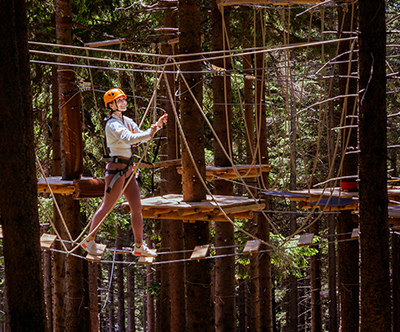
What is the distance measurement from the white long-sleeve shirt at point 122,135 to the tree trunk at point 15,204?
1.48 m

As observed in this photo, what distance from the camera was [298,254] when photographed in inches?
505

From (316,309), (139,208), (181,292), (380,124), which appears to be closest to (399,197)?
(380,124)

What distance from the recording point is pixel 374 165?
477 cm

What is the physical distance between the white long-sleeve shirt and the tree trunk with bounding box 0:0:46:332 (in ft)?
4.86

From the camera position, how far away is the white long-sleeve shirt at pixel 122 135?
5.57 m

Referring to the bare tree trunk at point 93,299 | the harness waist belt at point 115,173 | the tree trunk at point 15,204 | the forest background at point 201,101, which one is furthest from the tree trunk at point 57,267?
the tree trunk at point 15,204

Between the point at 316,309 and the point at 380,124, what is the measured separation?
462 inches

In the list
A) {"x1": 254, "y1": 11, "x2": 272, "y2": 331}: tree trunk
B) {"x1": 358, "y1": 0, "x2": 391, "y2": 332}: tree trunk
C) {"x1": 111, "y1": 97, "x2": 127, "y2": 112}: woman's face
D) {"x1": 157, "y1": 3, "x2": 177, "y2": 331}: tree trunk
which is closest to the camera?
{"x1": 358, "y1": 0, "x2": 391, "y2": 332}: tree trunk

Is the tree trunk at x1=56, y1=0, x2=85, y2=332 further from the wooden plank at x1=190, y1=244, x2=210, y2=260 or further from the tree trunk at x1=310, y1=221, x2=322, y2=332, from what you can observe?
the tree trunk at x1=310, y1=221, x2=322, y2=332

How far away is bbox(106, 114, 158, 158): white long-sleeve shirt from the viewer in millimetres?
5566

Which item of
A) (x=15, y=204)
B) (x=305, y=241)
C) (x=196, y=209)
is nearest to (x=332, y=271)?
(x=305, y=241)

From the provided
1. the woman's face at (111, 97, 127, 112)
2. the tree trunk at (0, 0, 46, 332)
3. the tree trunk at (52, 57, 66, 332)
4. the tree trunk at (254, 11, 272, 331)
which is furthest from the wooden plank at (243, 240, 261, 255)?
the tree trunk at (52, 57, 66, 332)

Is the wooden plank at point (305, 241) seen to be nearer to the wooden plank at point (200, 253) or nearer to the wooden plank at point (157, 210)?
the wooden plank at point (200, 253)

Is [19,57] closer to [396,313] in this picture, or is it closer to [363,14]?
[363,14]
